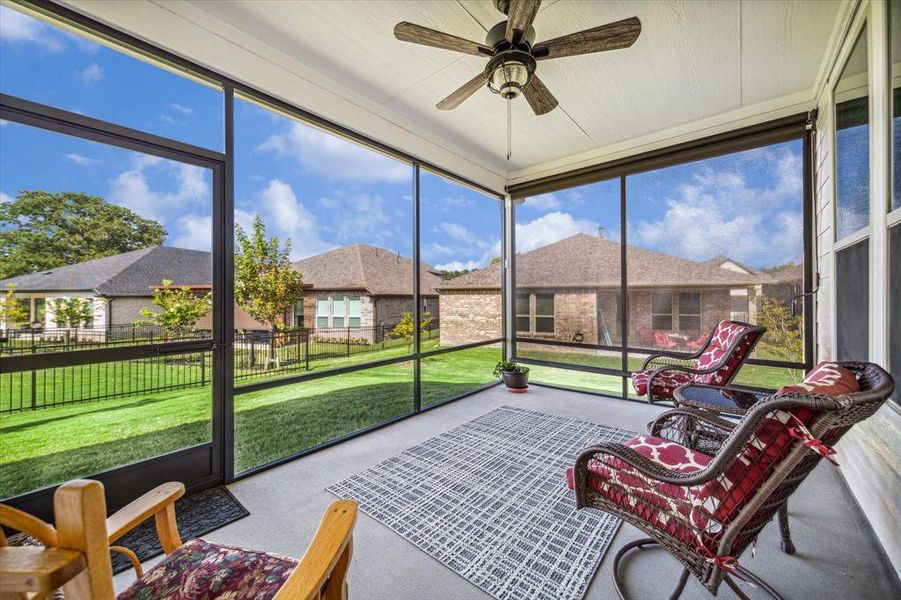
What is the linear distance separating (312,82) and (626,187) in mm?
3622

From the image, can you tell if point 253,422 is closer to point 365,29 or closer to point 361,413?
point 361,413

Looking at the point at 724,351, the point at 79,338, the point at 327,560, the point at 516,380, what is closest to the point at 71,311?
the point at 79,338

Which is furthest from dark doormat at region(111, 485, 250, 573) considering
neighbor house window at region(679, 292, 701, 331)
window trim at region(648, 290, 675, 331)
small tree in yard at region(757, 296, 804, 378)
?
small tree in yard at region(757, 296, 804, 378)

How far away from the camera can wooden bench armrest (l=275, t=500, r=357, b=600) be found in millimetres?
852

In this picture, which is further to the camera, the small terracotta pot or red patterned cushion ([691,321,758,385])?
the small terracotta pot

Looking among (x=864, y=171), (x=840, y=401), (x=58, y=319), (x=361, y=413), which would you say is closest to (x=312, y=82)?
(x=58, y=319)

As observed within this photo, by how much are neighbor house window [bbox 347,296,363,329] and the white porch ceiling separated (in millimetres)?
1636

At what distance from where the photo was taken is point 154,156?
2.32 m

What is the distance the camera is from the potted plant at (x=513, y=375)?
4.89 meters

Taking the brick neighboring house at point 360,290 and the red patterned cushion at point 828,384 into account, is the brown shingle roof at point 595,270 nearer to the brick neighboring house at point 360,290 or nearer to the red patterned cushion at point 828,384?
the brick neighboring house at point 360,290

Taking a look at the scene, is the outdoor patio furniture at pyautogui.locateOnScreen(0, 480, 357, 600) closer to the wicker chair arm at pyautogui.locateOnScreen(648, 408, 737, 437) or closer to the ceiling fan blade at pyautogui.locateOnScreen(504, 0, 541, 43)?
the wicker chair arm at pyautogui.locateOnScreen(648, 408, 737, 437)

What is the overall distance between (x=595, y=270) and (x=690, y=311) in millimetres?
1154

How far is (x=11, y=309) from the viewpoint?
1861mm

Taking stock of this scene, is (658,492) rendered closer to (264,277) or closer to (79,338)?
(264,277)
